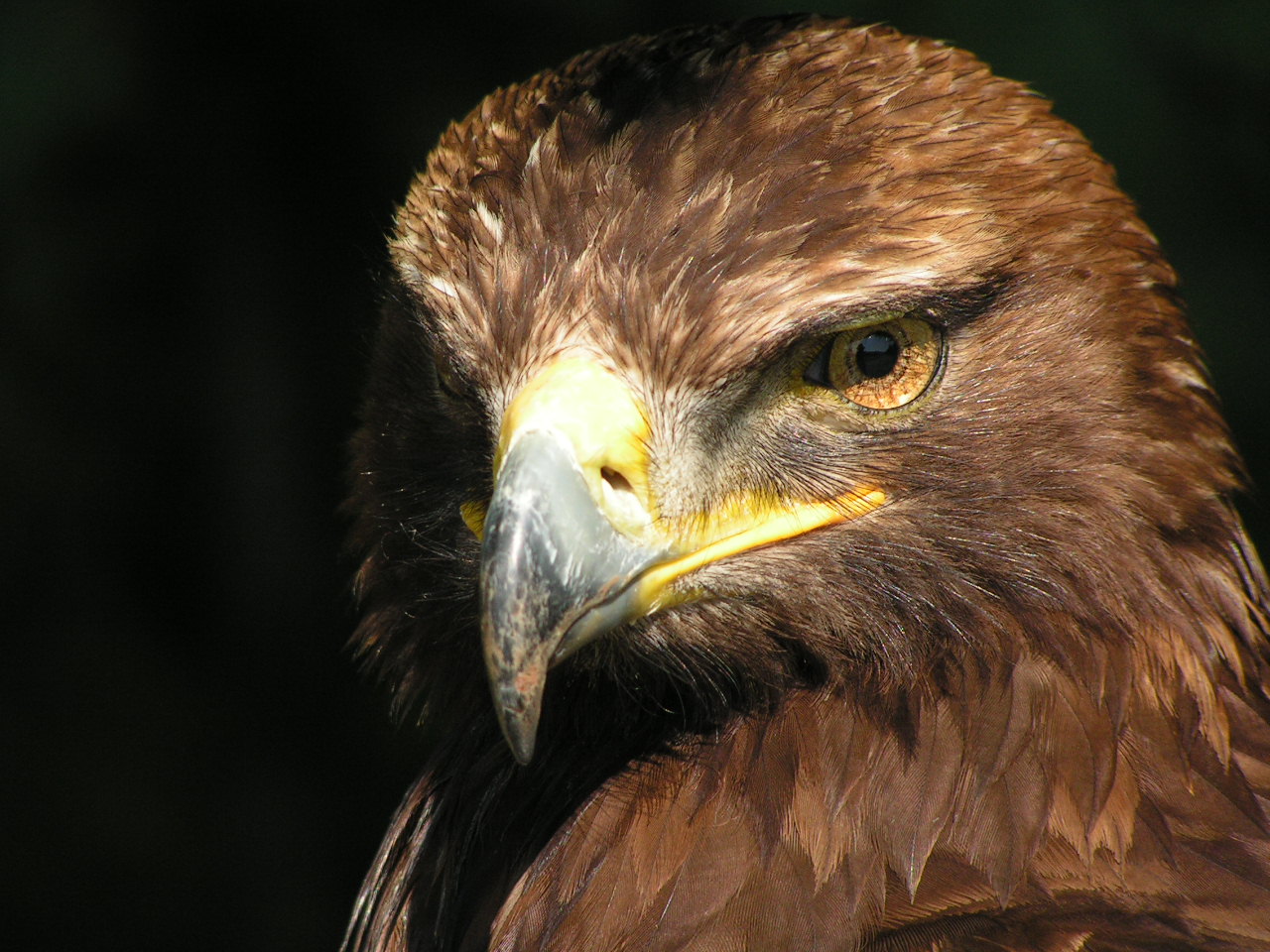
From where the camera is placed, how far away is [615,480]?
5.48 feet

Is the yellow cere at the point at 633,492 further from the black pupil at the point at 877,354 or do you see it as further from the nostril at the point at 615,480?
the black pupil at the point at 877,354

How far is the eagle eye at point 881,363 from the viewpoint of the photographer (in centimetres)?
175

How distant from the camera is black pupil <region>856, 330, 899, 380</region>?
5.75ft

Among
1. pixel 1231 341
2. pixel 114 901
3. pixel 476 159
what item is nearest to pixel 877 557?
pixel 476 159

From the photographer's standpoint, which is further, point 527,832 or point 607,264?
point 527,832

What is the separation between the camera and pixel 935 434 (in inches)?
70.3

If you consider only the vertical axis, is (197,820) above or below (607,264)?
below

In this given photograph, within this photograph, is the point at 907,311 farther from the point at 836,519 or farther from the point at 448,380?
the point at 448,380

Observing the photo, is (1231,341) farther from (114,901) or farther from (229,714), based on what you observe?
(114,901)

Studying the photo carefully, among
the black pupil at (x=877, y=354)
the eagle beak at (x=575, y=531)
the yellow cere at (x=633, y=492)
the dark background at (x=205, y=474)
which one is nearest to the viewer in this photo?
the eagle beak at (x=575, y=531)

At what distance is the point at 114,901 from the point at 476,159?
123 inches

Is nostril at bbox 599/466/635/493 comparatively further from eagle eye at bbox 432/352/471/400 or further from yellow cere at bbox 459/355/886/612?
eagle eye at bbox 432/352/471/400

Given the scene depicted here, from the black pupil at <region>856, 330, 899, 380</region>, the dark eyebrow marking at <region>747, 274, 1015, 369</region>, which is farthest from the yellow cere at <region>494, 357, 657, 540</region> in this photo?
the black pupil at <region>856, 330, 899, 380</region>

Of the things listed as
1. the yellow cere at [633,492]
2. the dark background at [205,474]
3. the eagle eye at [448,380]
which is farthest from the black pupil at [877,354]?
the dark background at [205,474]
